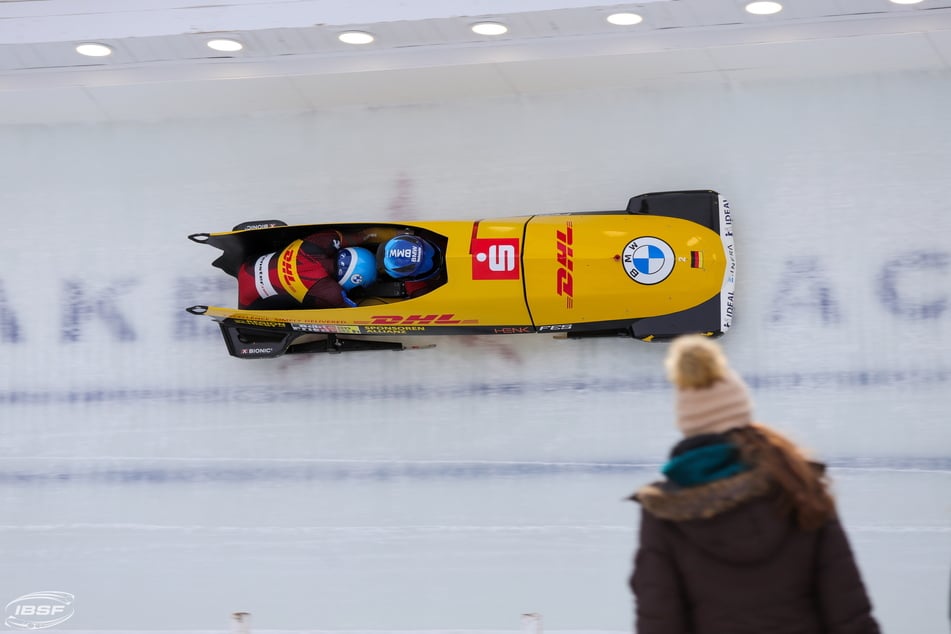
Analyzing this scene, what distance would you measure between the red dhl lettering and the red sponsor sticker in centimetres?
26

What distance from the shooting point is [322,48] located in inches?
201

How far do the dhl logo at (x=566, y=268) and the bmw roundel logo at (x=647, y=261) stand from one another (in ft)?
0.82

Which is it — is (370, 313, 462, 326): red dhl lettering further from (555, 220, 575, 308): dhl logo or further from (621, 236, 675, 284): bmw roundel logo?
(621, 236, 675, 284): bmw roundel logo

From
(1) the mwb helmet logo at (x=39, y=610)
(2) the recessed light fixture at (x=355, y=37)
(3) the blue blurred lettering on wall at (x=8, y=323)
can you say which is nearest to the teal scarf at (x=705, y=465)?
(2) the recessed light fixture at (x=355, y=37)

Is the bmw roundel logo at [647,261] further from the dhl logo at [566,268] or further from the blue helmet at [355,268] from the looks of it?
the blue helmet at [355,268]

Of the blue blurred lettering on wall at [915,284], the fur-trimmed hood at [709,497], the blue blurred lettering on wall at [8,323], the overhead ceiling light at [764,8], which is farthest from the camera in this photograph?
the blue blurred lettering on wall at [8,323]

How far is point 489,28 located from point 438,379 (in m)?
1.82

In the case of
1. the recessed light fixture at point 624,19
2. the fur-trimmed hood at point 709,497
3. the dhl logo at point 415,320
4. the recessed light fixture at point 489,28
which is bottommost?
the fur-trimmed hood at point 709,497

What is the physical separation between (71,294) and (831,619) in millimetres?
4909

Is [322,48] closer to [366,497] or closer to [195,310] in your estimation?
[195,310]

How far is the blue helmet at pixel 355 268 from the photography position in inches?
192

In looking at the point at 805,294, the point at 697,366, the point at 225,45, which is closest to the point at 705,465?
the point at 697,366

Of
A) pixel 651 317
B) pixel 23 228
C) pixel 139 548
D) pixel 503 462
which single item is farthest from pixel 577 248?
pixel 23 228

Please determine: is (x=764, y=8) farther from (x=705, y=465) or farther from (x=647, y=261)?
(x=705, y=465)
